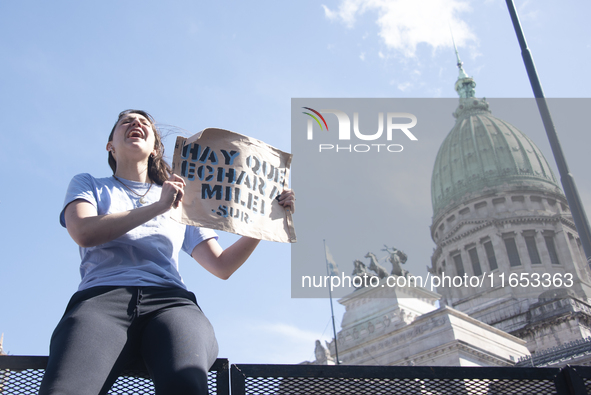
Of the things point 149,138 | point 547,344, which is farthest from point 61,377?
point 547,344

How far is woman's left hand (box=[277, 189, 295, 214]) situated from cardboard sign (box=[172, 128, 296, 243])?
31 millimetres

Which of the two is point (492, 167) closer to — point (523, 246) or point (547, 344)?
point (523, 246)

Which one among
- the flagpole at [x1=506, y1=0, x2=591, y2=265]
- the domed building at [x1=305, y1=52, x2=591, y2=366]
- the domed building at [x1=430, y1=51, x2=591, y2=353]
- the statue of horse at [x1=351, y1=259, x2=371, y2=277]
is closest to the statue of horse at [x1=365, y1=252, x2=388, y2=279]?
the statue of horse at [x1=351, y1=259, x2=371, y2=277]

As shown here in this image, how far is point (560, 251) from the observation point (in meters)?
52.4

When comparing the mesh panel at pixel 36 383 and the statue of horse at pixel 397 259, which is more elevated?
the statue of horse at pixel 397 259

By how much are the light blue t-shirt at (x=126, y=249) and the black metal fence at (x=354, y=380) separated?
1.46 ft

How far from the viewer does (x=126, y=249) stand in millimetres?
3033

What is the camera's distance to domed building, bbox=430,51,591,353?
132 ft

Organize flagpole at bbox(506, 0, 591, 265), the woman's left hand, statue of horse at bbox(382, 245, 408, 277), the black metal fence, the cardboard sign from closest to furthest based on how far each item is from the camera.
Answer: the black metal fence → the cardboard sign → the woman's left hand → flagpole at bbox(506, 0, 591, 265) → statue of horse at bbox(382, 245, 408, 277)

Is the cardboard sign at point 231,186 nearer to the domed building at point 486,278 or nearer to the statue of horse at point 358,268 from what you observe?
the domed building at point 486,278

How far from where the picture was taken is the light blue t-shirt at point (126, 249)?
9.48ft

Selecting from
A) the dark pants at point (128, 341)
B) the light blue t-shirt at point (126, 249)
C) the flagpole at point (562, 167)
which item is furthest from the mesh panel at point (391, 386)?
the flagpole at point (562, 167)

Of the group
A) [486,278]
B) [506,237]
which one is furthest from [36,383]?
[506,237]

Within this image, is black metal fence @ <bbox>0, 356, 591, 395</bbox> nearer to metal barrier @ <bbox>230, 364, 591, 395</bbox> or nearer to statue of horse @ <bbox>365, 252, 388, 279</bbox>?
metal barrier @ <bbox>230, 364, 591, 395</bbox>
